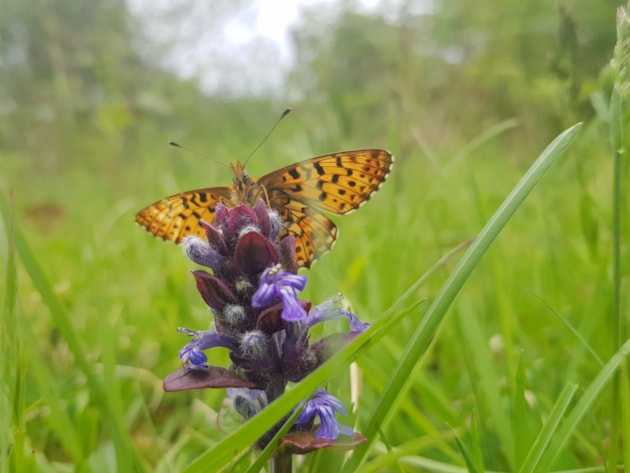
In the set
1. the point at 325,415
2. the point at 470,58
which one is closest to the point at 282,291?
the point at 325,415

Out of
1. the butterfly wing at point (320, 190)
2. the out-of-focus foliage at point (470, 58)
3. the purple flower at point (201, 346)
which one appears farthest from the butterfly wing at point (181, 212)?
the out-of-focus foliage at point (470, 58)

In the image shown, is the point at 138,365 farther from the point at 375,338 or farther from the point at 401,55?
the point at 401,55

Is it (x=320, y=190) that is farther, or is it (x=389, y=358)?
(x=389, y=358)

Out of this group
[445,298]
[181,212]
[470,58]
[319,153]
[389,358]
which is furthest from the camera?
[470,58]

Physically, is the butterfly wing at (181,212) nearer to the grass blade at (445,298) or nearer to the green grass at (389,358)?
the green grass at (389,358)

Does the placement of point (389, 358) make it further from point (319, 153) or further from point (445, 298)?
point (319, 153)

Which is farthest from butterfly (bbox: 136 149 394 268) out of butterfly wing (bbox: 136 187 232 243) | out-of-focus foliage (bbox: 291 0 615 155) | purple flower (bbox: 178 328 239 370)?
out-of-focus foliage (bbox: 291 0 615 155)

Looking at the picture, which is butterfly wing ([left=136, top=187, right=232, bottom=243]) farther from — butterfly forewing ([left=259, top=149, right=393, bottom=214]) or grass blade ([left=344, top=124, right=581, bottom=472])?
grass blade ([left=344, top=124, right=581, bottom=472])
